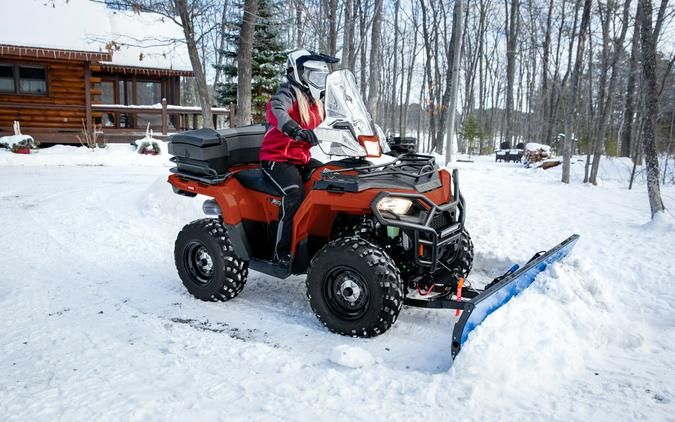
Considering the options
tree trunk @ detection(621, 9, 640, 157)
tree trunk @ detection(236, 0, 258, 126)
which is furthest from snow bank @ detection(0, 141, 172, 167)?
tree trunk @ detection(621, 9, 640, 157)

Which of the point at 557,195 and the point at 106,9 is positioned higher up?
the point at 106,9

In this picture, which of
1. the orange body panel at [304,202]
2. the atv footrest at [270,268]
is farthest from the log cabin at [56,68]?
the atv footrest at [270,268]

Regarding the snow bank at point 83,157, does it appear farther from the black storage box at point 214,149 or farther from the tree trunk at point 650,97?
the tree trunk at point 650,97

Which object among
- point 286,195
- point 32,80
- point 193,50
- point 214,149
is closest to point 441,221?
point 286,195

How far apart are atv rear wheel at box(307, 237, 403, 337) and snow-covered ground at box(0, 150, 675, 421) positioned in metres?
0.15

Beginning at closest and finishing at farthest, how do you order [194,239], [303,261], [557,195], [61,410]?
1. [61,410]
2. [303,261]
3. [194,239]
4. [557,195]

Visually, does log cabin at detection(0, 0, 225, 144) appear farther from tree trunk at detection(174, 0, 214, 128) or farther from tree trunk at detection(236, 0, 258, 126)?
tree trunk at detection(236, 0, 258, 126)

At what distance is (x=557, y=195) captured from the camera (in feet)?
31.9

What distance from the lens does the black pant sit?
4.16 metres

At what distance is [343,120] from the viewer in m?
4.07

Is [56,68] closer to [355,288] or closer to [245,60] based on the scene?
[245,60]

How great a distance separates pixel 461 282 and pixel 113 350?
2.52 metres

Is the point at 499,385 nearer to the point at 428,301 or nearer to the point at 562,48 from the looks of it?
the point at 428,301

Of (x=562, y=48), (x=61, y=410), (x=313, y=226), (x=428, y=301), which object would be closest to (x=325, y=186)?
(x=313, y=226)
